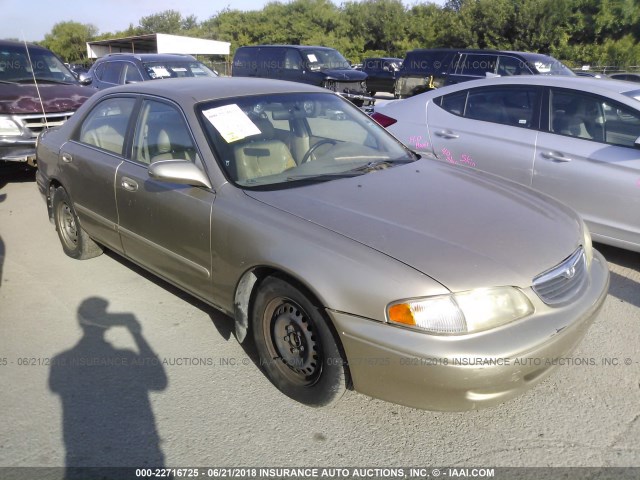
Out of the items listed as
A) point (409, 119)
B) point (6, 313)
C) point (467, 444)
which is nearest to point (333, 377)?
point (467, 444)

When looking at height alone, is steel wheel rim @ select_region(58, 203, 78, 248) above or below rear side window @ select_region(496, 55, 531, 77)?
below

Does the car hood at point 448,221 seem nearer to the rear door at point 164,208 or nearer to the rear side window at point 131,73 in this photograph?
the rear door at point 164,208

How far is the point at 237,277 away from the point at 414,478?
1319 mm

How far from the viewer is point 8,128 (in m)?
6.86

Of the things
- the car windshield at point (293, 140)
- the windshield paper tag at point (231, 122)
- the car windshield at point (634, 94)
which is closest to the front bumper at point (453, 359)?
the car windshield at point (293, 140)

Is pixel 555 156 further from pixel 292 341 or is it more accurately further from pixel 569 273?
pixel 292 341

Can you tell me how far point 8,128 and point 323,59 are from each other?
9.67 metres

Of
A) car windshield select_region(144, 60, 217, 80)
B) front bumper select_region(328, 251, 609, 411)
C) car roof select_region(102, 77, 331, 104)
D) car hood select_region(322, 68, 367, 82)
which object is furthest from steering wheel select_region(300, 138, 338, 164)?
car hood select_region(322, 68, 367, 82)

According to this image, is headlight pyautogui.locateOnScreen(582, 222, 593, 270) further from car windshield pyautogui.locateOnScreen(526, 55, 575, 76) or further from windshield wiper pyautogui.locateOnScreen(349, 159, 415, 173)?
car windshield pyautogui.locateOnScreen(526, 55, 575, 76)

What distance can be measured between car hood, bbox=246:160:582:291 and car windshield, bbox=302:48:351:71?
11.9m

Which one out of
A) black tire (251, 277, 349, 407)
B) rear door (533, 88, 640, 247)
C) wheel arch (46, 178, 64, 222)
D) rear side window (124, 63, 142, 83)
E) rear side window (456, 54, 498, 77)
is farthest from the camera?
rear side window (456, 54, 498, 77)

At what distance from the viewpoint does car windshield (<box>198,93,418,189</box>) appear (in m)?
3.14

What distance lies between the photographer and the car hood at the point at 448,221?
2.36m

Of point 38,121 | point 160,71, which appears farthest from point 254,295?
point 160,71
